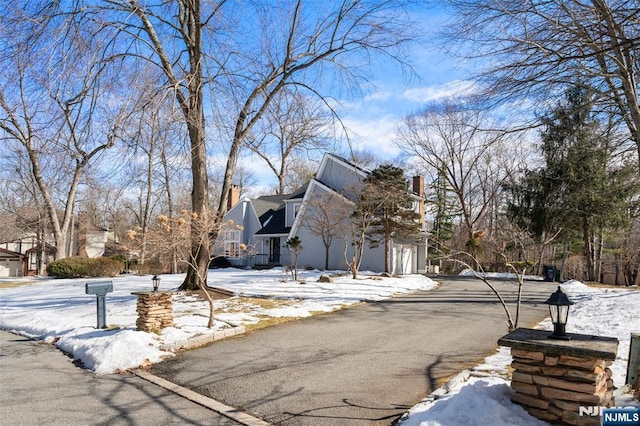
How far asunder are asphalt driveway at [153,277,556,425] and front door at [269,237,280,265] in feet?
60.3

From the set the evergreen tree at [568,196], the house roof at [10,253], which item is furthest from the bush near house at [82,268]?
the evergreen tree at [568,196]

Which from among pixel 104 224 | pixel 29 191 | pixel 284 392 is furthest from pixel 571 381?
pixel 104 224

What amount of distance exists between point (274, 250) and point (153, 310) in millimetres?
21244

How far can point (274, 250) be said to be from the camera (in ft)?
95.9

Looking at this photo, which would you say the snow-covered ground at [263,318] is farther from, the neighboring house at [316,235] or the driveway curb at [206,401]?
the neighboring house at [316,235]

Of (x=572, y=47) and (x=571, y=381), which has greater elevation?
(x=572, y=47)

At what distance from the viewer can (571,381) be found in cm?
353

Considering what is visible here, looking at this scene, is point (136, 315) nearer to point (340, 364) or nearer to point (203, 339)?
point (203, 339)

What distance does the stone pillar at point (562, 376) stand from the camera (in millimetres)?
3441

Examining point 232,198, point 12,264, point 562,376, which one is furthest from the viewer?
point 12,264

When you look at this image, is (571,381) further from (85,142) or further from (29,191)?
(29,191)

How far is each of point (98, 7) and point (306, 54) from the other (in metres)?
5.72

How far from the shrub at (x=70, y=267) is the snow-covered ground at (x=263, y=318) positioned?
26.0ft

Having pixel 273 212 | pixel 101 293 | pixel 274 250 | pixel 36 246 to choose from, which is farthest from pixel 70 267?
pixel 36 246
